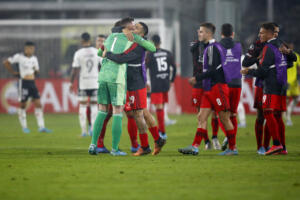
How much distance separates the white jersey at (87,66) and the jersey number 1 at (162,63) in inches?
59.6

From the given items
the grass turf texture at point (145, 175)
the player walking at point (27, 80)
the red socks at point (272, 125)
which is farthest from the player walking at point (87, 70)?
the red socks at point (272, 125)

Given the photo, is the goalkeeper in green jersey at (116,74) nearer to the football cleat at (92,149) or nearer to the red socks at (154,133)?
the football cleat at (92,149)

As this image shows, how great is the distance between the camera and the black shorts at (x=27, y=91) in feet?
62.4

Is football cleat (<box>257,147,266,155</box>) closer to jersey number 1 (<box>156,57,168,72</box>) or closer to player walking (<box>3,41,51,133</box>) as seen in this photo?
jersey number 1 (<box>156,57,168,72</box>)

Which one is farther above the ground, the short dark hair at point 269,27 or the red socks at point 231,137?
the short dark hair at point 269,27

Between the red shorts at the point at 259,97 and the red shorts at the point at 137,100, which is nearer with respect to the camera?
the red shorts at the point at 137,100

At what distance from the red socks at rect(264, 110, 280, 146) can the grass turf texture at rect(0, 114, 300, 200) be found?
386mm

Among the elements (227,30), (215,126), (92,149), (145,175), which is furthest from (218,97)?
(145,175)

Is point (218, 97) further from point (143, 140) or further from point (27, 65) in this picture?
point (27, 65)

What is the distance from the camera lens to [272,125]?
11117mm

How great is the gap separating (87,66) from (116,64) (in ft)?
18.4

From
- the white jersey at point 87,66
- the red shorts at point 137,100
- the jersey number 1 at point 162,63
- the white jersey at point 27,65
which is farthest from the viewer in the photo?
the white jersey at point 27,65

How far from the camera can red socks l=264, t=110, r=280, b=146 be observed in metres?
11.1

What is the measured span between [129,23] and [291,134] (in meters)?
7.25
